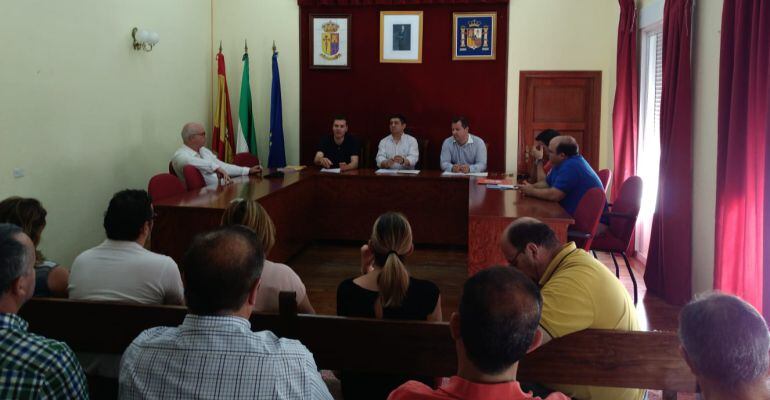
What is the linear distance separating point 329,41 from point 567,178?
404 cm

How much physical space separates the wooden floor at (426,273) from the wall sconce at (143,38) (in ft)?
7.87

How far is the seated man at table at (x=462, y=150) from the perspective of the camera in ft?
22.5

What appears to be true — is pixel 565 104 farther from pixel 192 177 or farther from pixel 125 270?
pixel 125 270

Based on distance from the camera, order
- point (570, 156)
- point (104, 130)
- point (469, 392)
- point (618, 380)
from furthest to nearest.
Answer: point (104, 130)
point (570, 156)
point (618, 380)
point (469, 392)

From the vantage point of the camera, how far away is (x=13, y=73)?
452 centimetres

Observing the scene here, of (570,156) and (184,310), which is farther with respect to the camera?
(570,156)

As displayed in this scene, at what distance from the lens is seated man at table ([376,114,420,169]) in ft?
23.3

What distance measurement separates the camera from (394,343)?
2027 mm

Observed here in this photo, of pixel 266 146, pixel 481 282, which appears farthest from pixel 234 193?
pixel 481 282

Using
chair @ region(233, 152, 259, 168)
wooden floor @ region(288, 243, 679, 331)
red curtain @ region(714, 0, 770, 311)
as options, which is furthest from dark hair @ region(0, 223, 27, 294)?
chair @ region(233, 152, 259, 168)

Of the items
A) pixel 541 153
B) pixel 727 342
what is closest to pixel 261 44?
pixel 541 153

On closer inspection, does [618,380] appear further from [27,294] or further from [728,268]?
[728,268]

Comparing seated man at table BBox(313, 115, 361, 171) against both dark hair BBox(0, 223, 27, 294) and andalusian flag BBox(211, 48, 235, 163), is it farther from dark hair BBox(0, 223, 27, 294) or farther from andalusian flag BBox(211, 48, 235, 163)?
dark hair BBox(0, 223, 27, 294)

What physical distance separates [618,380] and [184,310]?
1365 millimetres
